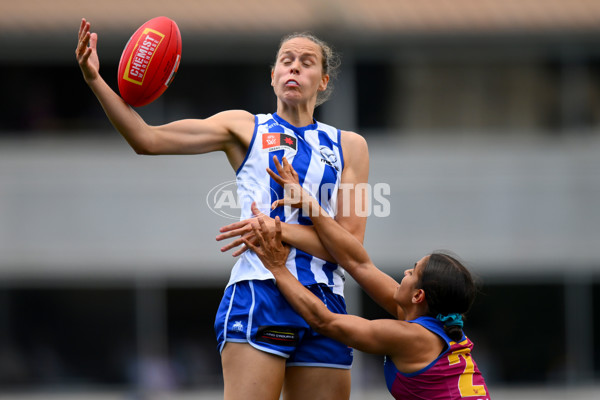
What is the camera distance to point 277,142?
3.49 m

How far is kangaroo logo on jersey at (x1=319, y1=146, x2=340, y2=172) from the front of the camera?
3566 millimetres

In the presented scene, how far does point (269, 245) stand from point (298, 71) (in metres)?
0.80

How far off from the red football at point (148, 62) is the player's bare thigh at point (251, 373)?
1131mm

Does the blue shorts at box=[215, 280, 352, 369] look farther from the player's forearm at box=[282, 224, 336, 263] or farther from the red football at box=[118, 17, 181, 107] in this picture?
the red football at box=[118, 17, 181, 107]

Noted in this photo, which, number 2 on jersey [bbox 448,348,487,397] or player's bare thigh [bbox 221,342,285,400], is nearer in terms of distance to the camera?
player's bare thigh [bbox 221,342,285,400]

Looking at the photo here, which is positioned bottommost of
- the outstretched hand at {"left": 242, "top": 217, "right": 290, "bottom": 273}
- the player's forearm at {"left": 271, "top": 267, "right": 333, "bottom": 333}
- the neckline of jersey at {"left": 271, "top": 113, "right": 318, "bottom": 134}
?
the player's forearm at {"left": 271, "top": 267, "right": 333, "bottom": 333}

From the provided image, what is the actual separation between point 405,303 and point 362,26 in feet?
27.5

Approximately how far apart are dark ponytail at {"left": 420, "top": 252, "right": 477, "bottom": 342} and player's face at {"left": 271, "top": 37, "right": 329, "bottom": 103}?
0.93 metres

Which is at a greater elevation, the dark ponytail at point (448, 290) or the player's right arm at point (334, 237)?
the player's right arm at point (334, 237)

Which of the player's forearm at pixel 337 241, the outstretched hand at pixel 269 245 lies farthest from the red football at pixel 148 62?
the player's forearm at pixel 337 241

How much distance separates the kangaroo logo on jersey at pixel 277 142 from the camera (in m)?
3.48

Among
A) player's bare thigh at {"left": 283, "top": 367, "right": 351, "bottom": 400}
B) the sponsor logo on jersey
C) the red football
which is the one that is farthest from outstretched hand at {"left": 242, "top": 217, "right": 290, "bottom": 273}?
the red football

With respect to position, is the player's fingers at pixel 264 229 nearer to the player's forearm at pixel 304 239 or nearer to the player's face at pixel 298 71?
the player's forearm at pixel 304 239

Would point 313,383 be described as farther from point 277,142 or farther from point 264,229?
point 277,142
